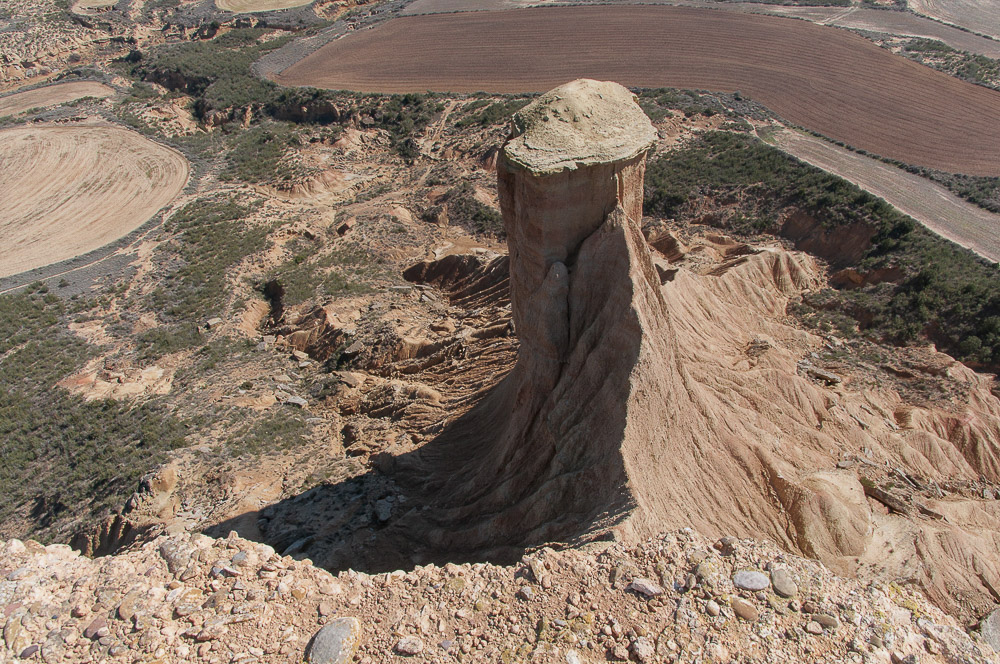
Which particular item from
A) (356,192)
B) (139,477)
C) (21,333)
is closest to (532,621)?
(139,477)

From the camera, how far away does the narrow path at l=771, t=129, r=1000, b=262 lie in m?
32.3

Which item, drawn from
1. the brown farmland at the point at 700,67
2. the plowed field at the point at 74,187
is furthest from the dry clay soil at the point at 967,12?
the plowed field at the point at 74,187

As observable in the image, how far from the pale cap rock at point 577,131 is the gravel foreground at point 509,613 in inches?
323

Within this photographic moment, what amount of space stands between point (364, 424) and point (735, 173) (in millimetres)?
28472

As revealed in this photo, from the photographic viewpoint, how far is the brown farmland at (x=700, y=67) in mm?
45062

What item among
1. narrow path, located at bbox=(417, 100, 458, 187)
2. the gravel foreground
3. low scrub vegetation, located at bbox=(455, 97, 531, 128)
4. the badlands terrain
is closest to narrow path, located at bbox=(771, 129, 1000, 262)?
the badlands terrain

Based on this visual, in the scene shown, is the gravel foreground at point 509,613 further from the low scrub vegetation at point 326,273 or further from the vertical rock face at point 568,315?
the low scrub vegetation at point 326,273

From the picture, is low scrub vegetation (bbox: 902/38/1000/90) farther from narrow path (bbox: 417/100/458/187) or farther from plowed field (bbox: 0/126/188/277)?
plowed field (bbox: 0/126/188/277)

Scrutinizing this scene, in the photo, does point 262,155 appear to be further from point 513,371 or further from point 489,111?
point 513,371

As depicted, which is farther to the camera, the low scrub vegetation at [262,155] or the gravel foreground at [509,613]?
the low scrub vegetation at [262,155]

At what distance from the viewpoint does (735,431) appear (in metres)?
13.9

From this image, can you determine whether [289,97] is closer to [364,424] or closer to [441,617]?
[364,424]

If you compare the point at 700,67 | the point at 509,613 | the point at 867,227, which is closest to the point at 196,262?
the point at 509,613

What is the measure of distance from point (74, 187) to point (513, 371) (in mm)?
45432
